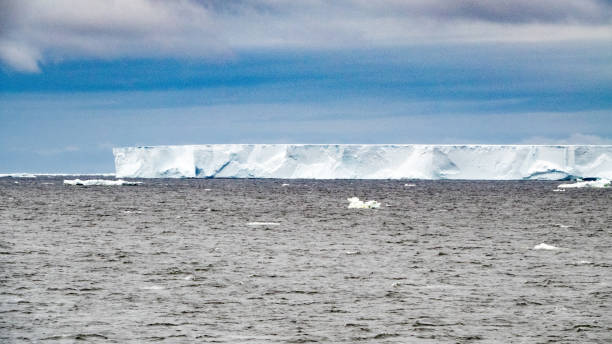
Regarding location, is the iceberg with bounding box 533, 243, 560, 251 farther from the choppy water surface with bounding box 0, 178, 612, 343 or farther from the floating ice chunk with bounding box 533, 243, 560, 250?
the choppy water surface with bounding box 0, 178, 612, 343

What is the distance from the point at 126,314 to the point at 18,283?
393cm

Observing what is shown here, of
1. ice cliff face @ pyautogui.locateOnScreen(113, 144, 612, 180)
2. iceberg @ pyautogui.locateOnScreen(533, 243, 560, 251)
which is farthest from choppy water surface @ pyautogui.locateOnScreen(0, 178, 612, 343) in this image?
ice cliff face @ pyautogui.locateOnScreen(113, 144, 612, 180)

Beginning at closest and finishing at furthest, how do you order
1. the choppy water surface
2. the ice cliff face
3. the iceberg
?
the choppy water surface, the iceberg, the ice cliff face

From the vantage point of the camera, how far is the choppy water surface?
36.9ft

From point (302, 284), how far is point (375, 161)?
3339 inches

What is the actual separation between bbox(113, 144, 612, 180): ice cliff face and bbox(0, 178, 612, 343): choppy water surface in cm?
6681

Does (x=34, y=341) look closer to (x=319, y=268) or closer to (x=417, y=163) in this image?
(x=319, y=268)

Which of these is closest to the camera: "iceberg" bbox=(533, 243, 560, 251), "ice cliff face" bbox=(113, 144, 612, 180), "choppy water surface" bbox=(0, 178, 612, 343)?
"choppy water surface" bbox=(0, 178, 612, 343)

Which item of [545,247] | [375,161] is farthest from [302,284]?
[375,161]

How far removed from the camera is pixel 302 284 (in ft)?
50.0

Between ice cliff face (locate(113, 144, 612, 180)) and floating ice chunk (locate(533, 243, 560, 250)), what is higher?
ice cliff face (locate(113, 144, 612, 180))

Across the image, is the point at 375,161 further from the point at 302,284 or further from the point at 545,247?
the point at 302,284

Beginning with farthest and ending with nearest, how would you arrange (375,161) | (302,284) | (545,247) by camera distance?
(375,161), (545,247), (302,284)

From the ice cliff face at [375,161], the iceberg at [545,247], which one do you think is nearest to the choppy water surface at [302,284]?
the iceberg at [545,247]
